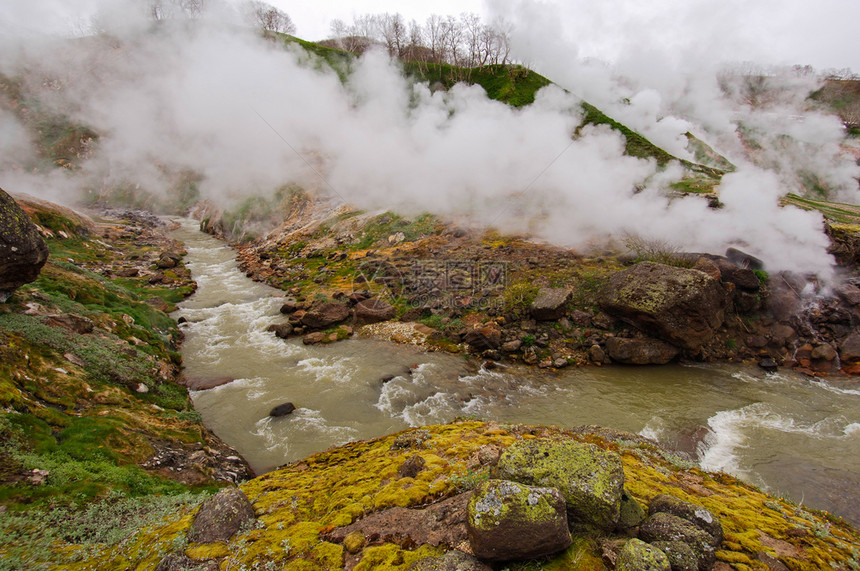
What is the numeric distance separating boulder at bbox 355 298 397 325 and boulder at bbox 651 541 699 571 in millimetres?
13102

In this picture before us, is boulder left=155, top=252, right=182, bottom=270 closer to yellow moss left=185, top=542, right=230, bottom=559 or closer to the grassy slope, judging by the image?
the grassy slope

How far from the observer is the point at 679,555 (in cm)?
318

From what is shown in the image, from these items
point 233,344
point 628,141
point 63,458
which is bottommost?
point 233,344

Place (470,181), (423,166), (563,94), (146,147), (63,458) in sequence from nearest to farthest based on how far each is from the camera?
(63,458), (470,181), (423,166), (563,94), (146,147)

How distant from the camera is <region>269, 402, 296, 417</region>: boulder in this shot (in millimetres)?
9859

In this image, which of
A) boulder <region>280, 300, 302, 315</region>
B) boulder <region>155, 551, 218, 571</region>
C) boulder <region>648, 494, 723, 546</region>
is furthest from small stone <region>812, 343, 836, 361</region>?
boulder <region>280, 300, 302, 315</region>

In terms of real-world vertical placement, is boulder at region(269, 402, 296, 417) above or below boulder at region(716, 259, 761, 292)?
below

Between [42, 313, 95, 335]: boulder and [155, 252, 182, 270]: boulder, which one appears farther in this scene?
[155, 252, 182, 270]: boulder

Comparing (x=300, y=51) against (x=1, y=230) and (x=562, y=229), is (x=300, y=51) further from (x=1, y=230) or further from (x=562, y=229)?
(x=1, y=230)

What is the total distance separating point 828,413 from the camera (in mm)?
9633

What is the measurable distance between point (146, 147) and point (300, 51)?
83.0 ft

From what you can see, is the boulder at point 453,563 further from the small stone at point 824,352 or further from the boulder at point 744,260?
the boulder at point 744,260

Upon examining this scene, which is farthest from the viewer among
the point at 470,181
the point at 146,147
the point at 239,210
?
the point at 146,147

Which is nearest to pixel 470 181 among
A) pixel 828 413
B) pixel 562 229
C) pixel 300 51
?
pixel 562 229
